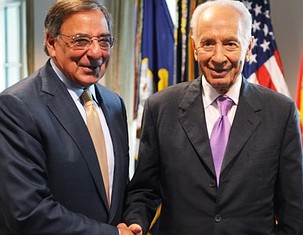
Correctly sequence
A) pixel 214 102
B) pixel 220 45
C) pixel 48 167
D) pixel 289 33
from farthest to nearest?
pixel 289 33
pixel 214 102
pixel 220 45
pixel 48 167

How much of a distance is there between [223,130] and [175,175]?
0.73ft

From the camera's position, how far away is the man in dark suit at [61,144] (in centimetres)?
144

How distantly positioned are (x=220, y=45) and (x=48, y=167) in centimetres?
67

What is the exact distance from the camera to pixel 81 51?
1569mm

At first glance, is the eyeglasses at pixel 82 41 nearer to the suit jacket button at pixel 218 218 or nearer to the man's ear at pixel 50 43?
the man's ear at pixel 50 43

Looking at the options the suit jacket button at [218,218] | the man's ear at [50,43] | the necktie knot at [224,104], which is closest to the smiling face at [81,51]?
the man's ear at [50,43]

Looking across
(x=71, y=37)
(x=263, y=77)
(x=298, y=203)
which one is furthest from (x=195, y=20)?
(x=263, y=77)

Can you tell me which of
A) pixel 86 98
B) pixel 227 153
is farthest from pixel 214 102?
pixel 86 98

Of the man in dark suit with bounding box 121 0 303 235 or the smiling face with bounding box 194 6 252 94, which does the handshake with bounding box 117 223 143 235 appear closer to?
the man in dark suit with bounding box 121 0 303 235

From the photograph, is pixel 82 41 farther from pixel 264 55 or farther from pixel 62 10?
pixel 264 55

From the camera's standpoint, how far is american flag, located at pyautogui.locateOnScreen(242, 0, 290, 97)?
9.93 ft

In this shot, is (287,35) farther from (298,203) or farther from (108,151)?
(108,151)

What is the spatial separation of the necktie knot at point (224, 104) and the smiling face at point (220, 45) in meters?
0.06

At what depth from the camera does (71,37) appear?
155 centimetres
